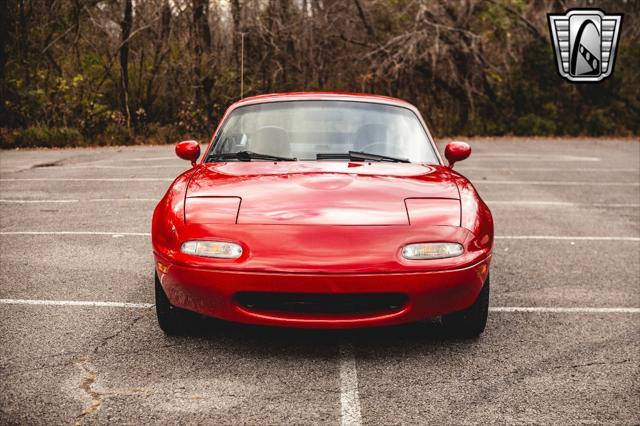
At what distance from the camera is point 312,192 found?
3.59 m

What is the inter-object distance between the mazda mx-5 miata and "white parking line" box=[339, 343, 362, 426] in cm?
25

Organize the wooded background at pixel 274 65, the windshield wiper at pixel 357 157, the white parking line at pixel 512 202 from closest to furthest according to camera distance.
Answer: the windshield wiper at pixel 357 157
the white parking line at pixel 512 202
the wooded background at pixel 274 65

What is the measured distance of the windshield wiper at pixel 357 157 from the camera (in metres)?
4.34

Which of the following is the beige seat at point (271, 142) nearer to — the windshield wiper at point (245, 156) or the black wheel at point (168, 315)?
the windshield wiper at point (245, 156)

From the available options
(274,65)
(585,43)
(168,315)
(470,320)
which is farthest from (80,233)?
(274,65)

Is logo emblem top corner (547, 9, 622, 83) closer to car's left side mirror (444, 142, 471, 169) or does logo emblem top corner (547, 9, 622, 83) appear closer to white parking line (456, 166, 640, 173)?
white parking line (456, 166, 640, 173)

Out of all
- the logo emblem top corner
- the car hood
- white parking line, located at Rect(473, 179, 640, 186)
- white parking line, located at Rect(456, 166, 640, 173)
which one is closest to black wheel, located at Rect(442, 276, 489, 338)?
the car hood

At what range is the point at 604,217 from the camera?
8.23 metres

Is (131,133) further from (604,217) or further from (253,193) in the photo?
(253,193)

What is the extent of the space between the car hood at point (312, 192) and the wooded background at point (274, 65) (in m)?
15.4

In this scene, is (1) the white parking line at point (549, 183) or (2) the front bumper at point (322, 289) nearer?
(2) the front bumper at point (322, 289)

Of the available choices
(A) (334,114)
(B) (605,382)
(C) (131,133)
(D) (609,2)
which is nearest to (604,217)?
(A) (334,114)

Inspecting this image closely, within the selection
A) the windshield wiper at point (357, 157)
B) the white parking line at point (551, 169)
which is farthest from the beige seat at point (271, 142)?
the white parking line at point (551, 169)

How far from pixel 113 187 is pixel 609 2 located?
23043mm
